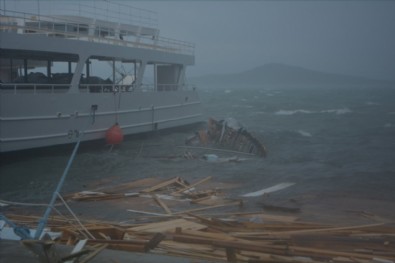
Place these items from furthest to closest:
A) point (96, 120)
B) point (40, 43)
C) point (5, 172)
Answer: point (96, 120) < point (40, 43) < point (5, 172)

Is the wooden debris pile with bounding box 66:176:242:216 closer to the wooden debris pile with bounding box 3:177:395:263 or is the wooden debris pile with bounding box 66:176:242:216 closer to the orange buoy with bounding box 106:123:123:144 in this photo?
the wooden debris pile with bounding box 3:177:395:263

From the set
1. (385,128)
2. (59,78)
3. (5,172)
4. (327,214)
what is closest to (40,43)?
(59,78)

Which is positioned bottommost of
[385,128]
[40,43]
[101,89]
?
[385,128]

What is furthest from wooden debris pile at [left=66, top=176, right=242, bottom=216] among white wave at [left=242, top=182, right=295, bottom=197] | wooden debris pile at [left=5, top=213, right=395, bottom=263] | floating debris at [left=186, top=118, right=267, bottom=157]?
floating debris at [left=186, top=118, right=267, bottom=157]

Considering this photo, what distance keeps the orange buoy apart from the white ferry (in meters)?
→ 0.31

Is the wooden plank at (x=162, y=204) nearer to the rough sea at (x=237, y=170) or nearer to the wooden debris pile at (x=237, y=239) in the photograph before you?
the wooden debris pile at (x=237, y=239)

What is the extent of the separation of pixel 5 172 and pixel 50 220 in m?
7.85

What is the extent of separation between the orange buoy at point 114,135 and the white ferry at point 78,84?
1.01 feet

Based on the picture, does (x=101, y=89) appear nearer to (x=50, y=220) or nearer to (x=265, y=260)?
(x=50, y=220)

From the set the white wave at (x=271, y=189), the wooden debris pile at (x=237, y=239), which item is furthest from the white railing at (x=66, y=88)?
the wooden debris pile at (x=237, y=239)

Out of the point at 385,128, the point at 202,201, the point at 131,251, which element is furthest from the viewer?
the point at 385,128

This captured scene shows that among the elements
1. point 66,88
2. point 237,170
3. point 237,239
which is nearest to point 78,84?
point 66,88

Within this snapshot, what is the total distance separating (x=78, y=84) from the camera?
17375 mm

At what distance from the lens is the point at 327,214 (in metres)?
9.34
